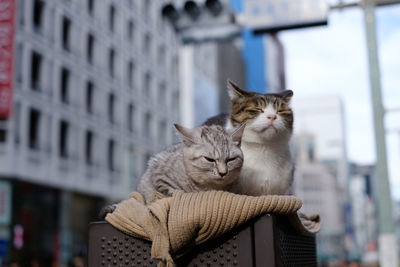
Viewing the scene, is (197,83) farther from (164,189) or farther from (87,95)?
(164,189)

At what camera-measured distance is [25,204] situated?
21266 mm

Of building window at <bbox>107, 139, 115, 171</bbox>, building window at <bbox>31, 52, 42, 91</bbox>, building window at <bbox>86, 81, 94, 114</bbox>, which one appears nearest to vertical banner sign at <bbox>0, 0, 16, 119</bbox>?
building window at <bbox>31, 52, 42, 91</bbox>

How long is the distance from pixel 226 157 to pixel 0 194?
1971cm

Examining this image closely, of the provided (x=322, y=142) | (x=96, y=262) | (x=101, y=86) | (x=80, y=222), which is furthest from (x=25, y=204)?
(x=322, y=142)

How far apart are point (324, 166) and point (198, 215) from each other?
4006 inches

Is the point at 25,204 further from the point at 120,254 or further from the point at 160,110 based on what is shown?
the point at 120,254

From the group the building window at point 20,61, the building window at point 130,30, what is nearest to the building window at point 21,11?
the building window at point 20,61

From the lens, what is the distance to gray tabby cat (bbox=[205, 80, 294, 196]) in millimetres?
2404

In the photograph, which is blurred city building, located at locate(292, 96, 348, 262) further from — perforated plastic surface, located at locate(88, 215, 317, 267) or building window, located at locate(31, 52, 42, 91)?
perforated plastic surface, located at locate(88, 215, 317, 267)

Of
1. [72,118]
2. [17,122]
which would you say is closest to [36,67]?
[72,118]

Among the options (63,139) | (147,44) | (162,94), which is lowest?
(63,139)

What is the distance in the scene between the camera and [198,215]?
82.8 inches

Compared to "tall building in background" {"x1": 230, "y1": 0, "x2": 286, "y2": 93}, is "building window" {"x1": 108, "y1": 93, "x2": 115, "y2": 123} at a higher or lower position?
lower

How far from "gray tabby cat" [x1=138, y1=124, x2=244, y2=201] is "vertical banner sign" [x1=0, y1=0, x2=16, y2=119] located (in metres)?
11.6
